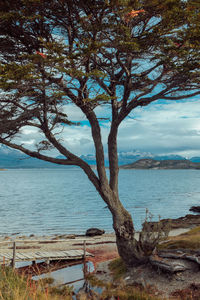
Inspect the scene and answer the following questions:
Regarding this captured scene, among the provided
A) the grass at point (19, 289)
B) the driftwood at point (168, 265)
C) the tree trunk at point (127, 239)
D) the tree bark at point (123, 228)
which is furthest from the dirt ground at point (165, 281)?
the grass at point (19, 289)

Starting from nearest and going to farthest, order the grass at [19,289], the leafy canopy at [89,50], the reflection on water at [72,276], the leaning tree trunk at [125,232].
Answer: the grass at [19,289] → the leafy canopy at [89,50] → the leaning tree trunk at [125,232] → the reflection on water at [72,276]

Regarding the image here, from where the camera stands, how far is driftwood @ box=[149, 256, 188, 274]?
11.8 m

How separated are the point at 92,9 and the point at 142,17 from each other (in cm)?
170

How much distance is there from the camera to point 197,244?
14.3 m

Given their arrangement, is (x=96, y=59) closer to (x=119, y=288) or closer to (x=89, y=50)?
(x=89, y=50)

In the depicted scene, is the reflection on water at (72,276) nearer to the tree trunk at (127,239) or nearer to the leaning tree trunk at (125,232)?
the tree trunk at (127,239)

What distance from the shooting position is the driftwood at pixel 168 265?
38.6 feet

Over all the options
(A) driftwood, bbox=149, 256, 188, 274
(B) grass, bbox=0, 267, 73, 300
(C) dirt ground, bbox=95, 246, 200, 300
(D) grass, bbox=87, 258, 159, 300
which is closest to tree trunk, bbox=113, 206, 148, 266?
(C) dirt ground, bbox=95, 246, 200, 300

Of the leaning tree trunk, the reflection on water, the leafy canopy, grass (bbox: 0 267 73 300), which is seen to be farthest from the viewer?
the reflection on water

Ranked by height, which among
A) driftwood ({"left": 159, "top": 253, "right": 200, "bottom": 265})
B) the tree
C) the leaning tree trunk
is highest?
the tree

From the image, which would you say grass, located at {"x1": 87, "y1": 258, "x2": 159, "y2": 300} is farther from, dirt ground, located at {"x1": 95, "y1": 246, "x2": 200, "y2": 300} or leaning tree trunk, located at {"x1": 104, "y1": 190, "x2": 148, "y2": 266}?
leaning tree trunk, located at {"x1": 104, "y1": 190, "x2": 148, "y2": 266}

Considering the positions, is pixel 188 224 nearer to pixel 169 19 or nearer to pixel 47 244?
pixel 47 244

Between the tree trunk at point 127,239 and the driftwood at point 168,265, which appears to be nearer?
the driftwood at point 168,265

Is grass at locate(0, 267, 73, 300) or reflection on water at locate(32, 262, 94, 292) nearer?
grass at locate(0, 267, 73, 300)
